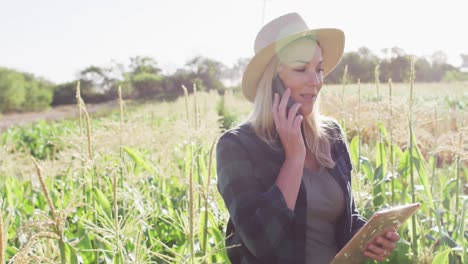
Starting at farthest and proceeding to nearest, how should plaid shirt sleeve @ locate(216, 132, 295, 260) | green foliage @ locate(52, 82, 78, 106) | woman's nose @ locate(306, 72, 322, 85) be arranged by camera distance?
green foliage @ locate(52, 82, 78, 106) < woman's nose @ locate(306, 72, 322, 85) < plaid shirt sleeve @ locate(216, 132, 295, 260)

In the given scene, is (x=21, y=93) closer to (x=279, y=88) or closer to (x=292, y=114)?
(x=279, y=88)

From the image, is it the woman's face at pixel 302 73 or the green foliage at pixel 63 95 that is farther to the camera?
the green foliage at pixel 63 95

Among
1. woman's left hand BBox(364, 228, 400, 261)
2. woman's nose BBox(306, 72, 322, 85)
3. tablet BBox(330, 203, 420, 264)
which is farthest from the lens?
woman's nose BBox(306, 72, 322, 85)

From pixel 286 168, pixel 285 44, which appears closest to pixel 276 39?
pixel 285 44

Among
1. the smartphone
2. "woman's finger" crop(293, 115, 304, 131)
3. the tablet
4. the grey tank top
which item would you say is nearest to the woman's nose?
the smartphone

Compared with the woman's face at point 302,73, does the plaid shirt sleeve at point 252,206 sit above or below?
below

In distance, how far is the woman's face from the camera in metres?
1.95

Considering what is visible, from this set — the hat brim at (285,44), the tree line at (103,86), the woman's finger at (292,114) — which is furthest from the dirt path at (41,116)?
the woman's finger at (292,114)

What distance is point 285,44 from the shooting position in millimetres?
2061

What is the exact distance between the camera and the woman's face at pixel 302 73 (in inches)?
76.8

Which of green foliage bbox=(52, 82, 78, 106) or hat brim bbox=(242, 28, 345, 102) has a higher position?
hat brim bbox=(242, 28, 345, 102)

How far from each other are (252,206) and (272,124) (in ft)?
1.37

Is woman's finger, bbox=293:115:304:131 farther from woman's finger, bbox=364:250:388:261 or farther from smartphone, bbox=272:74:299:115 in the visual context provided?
woman's finger, bbox=364:250:388:261

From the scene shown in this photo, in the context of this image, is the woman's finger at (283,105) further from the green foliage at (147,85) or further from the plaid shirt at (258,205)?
the green foliage at (147,85)
